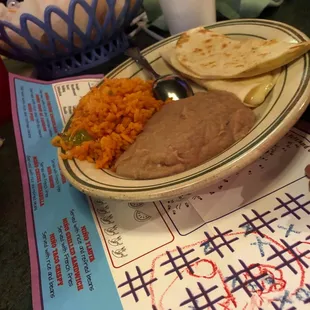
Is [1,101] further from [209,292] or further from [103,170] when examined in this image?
[209,292]

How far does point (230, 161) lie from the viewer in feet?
1.70

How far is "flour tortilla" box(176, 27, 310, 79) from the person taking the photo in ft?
2.15

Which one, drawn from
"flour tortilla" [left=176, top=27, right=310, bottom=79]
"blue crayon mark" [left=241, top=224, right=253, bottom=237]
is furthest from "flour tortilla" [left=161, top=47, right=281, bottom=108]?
"blue crayon mark" [left=241, top=224, right=253, bottom=237]

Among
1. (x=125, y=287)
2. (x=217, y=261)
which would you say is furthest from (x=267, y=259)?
(x=125, y=287)

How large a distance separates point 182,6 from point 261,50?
0.35 meters

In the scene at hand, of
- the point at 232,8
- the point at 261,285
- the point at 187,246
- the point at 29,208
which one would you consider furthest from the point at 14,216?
the point at 232,8

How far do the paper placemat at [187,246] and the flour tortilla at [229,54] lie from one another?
0.11 m

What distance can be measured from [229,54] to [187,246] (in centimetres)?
38

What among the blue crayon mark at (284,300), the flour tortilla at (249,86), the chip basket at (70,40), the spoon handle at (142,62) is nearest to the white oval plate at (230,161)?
the flour tortilla at (249,86)

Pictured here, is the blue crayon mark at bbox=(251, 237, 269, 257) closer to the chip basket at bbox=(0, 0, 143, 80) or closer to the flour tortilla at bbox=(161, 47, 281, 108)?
the flour tortilla at bbox=(161, 47, 281, 108)

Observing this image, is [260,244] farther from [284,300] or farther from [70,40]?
[70,40]

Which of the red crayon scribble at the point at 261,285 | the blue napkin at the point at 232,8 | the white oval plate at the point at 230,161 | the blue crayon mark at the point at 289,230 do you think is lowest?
the red crayon scribble at the point at 261,285

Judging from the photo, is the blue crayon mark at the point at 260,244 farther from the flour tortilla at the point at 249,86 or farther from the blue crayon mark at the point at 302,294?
the flour tortilla at the point at 249,86

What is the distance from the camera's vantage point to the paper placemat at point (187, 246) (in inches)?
18.2
